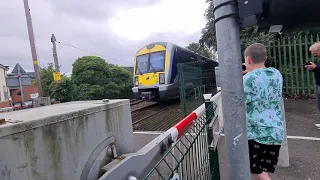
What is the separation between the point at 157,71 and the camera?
1216cm

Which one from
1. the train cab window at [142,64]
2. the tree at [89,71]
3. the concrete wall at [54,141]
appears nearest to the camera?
the concrete wall at [54,141]

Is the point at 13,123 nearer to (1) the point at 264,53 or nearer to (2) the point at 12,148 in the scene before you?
(2) the point at 12,148

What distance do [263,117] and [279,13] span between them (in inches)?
42.3

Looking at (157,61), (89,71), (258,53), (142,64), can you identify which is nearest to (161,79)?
(157,61)

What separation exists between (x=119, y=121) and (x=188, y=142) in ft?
2.22

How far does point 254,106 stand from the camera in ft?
7.57

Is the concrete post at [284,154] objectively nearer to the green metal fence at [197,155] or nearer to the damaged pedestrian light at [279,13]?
the green metal fence at [197,155]

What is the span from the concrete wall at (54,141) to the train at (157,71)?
967 centimetres

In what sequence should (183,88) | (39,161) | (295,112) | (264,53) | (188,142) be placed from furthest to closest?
(183,88)
(295,112)
(264,53)
(188,142)
(39,161)

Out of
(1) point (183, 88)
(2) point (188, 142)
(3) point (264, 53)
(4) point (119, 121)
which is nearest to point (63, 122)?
(4) point (119, 121)

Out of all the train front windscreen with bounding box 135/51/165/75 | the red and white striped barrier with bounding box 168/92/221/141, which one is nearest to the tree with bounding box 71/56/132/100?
the train front windscreen with bounding box 135/51/165/75

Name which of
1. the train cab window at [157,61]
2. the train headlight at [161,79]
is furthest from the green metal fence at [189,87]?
the train cab window at [157,61]

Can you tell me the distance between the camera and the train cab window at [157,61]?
12092mm

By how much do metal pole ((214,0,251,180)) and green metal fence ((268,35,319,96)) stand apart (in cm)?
936
